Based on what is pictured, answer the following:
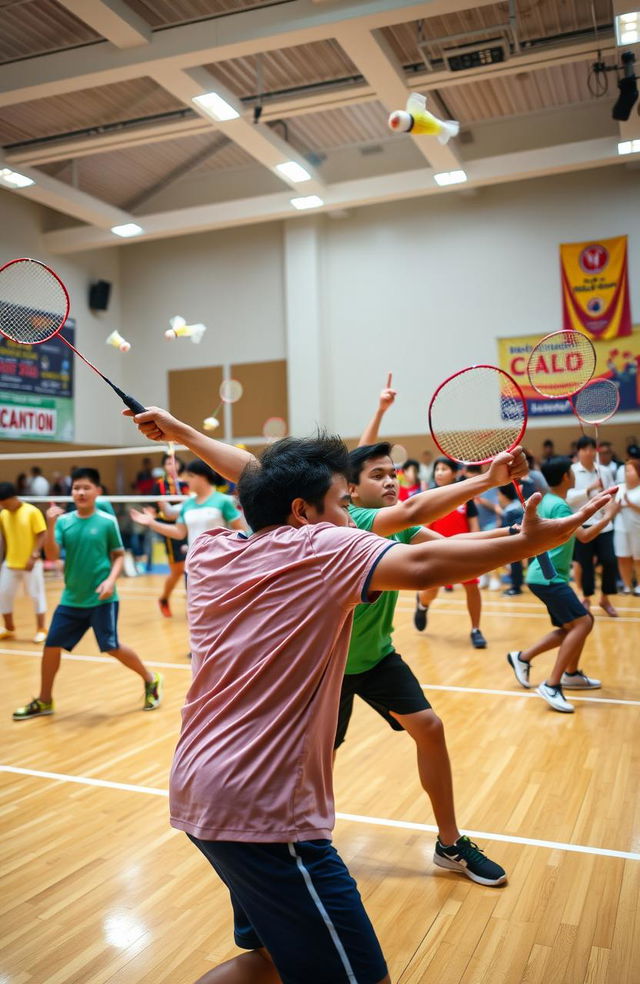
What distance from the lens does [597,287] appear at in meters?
16.4

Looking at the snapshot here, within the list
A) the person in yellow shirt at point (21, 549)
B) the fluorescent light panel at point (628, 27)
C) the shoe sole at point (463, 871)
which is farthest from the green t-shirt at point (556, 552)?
the fluorescent light panel at point (628, 27)

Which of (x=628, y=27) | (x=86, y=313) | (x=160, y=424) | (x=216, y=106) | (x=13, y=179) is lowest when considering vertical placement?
(x=160, y=424)

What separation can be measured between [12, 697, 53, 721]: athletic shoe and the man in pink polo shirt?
4.40 meters

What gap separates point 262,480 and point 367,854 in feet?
7.71

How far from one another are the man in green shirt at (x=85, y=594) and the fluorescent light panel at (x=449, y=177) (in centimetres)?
1102

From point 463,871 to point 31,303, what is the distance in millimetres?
Answer: 3384

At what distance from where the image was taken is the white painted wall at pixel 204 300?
63.8 feet

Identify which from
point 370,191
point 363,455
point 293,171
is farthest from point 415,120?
point 370,191

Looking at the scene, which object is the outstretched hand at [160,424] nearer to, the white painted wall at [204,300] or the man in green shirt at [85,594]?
the man in green shirt at [85,594]

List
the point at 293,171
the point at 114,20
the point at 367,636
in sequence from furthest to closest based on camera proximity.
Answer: the point at 293,171 → the point at 114,20 → the point at 367,636

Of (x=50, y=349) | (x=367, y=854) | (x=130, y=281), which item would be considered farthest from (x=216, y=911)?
(x=130, y=281)

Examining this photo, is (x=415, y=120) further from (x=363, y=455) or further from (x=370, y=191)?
(x=370, y=191)

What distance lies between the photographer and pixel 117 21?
9750 millimetres

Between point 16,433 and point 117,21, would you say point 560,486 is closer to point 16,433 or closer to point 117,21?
point 117,21
